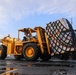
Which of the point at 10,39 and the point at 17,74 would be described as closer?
the point at 17,74

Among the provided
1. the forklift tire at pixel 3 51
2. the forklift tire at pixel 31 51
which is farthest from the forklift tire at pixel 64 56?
the forklift tire at pixel 3 51

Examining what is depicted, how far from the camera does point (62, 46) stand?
1758 centimetres

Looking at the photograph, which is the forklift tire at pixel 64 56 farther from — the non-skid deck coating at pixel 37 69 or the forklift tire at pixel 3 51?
the non-skid deck coating at pixel 37 69

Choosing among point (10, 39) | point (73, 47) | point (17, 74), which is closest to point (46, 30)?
point (73, 47)

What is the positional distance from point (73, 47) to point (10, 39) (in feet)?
20.1

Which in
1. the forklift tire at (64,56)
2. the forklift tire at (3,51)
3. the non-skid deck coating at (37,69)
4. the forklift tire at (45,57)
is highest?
the forklift tire at (3,51)

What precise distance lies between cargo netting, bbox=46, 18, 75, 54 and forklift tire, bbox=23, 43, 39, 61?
3.79 feet

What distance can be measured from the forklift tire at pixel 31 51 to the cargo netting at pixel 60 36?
3.79ft

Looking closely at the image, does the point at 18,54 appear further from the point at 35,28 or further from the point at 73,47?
the point at 73,47

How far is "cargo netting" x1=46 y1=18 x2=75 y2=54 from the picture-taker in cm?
Answer: 1731

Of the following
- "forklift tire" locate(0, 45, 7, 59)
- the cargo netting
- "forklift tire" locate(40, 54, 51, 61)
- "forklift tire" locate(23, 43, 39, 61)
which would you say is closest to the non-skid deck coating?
the cargo netting

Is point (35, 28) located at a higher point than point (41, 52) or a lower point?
higher

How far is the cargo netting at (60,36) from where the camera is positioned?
17.3 meters

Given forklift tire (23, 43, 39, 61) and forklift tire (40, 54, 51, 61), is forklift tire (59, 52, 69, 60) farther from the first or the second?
forklift tire (23, 43, 39, 61)
